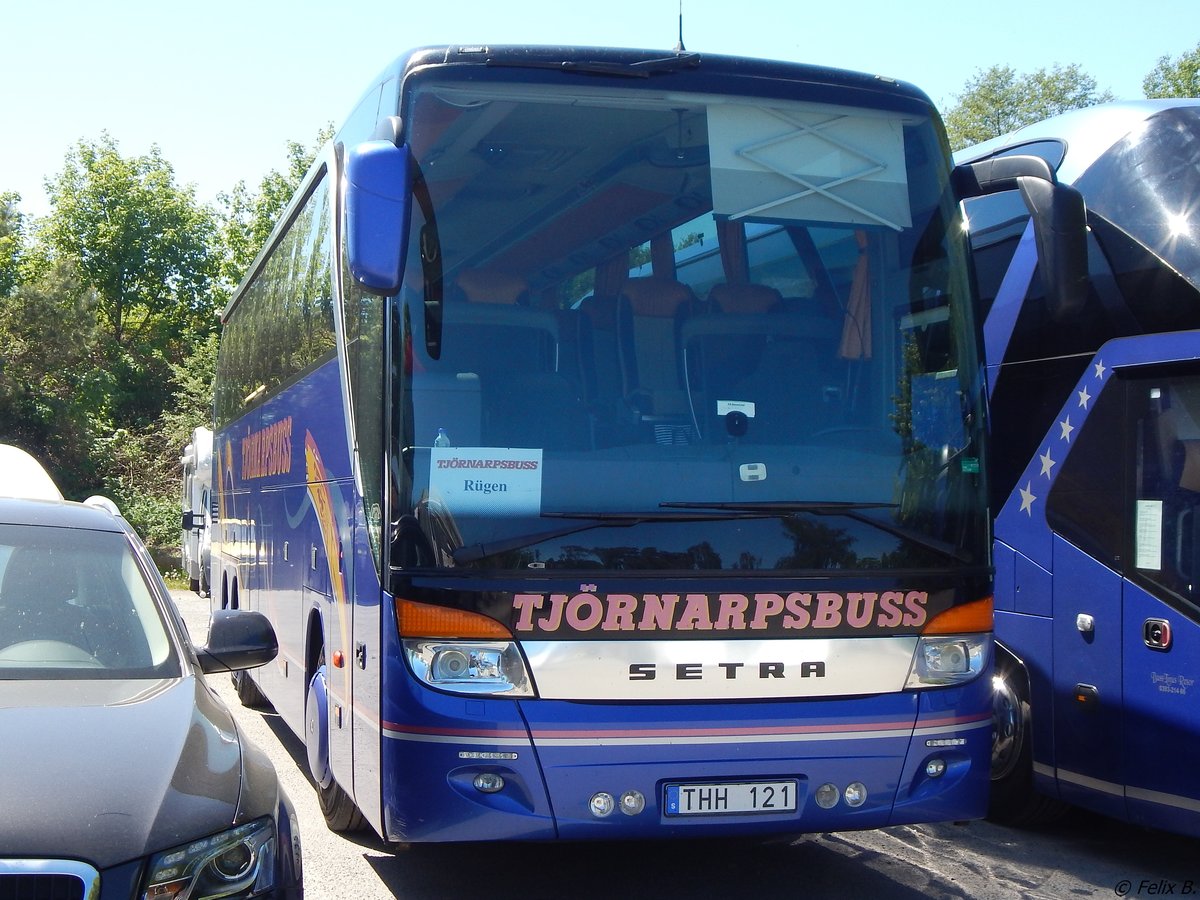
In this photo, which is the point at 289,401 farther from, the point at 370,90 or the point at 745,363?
→ the point at 745,363

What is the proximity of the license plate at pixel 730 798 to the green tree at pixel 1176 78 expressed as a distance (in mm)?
45274

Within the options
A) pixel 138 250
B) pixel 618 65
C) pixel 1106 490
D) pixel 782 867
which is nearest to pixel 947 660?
pixel 782 867

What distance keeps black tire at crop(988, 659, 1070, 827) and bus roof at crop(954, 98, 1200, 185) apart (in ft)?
8.73

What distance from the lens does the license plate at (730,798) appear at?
5.02 meters

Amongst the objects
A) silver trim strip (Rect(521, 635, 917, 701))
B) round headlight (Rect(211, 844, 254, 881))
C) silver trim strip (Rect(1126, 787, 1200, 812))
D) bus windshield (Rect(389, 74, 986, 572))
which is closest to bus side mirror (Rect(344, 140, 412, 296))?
bus windshield (Rect(389, 74, 986, 572))

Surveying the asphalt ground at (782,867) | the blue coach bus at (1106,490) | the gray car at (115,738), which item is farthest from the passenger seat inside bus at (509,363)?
the blue coach bus at (1106,490)

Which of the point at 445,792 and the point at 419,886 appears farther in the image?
the point at 419,886

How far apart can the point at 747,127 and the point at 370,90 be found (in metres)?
1.75

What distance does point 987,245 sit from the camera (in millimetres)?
7871

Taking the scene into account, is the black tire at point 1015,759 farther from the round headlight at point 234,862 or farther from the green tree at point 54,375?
the green tree at point 54,375

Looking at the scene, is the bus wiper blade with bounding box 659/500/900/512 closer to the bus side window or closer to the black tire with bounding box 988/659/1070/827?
the bus side window

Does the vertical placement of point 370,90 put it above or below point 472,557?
above

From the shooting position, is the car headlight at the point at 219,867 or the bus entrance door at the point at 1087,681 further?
the bus entrance door at the point at 1087,681

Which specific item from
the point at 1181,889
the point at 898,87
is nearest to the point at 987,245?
the point at 898,87
